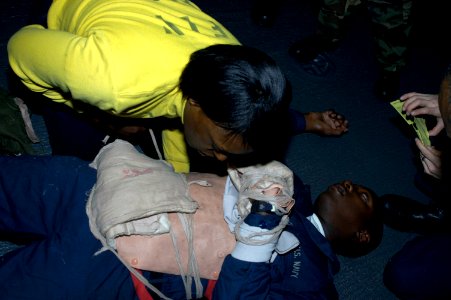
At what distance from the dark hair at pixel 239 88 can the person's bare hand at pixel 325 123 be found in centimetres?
117

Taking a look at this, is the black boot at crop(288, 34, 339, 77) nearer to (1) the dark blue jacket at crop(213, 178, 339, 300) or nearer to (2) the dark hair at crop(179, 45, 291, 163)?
(1) the dark blue jacket at crop(213, 178, 339, 300)

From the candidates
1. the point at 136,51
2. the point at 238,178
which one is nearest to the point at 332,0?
the point at 238,178

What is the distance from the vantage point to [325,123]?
2.13 meters

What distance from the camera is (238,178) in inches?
47.1

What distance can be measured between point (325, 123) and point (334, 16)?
64 cm

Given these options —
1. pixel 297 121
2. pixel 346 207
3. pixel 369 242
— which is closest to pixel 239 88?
pixel 346 207

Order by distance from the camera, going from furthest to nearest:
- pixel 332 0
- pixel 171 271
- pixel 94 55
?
1. pixel 332 0
2. pixel 171 271
3. pixel 94 55

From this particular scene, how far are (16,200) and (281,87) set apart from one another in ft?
2.82

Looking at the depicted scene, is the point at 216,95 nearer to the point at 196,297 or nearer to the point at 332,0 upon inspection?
the point at 196,297

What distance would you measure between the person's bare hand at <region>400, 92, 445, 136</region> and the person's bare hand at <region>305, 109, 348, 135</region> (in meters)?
0.56

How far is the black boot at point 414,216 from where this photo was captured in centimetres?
183

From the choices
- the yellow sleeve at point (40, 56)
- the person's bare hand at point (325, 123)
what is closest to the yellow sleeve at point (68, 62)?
the yellow sleeve at point (40, 56)

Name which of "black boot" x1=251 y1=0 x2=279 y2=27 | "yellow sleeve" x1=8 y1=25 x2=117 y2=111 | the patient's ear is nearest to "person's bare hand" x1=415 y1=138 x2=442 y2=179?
the patient's ear

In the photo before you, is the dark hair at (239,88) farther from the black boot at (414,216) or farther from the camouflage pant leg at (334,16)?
the camouflage pant leg at (334,16)
